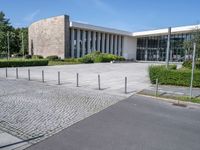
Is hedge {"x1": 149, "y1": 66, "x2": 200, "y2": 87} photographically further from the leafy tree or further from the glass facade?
the leafy tree

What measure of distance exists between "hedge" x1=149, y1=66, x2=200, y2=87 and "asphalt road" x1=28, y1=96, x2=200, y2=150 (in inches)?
210

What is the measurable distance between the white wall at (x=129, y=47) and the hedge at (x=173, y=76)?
45.6 meters

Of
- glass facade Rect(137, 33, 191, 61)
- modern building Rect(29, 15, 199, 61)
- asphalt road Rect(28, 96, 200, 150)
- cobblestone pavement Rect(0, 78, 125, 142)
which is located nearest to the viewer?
asphalt road Rect(28, 96, 200, 150)

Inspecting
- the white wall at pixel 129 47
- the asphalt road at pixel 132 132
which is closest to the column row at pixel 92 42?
the white wall at pixel 129 47

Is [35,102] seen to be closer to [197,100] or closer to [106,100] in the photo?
[106,100]

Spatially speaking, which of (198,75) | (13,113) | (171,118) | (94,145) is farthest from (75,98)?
(198,75)

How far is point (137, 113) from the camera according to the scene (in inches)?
297

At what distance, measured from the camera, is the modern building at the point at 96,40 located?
44200 millimetres

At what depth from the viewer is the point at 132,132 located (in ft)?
18.4

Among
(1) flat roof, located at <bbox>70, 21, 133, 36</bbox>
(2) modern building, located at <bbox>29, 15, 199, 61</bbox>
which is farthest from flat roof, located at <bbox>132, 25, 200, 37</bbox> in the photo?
(1) flat roof, located at <bbox>70, 21, 133, 36</bbox>

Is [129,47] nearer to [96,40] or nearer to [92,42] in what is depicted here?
[96,40]

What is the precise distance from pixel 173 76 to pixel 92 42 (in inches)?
1496

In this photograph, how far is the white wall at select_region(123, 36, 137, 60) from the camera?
195 ft

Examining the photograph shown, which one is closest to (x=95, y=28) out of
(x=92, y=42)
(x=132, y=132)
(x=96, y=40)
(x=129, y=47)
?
(x=92, y=42)
